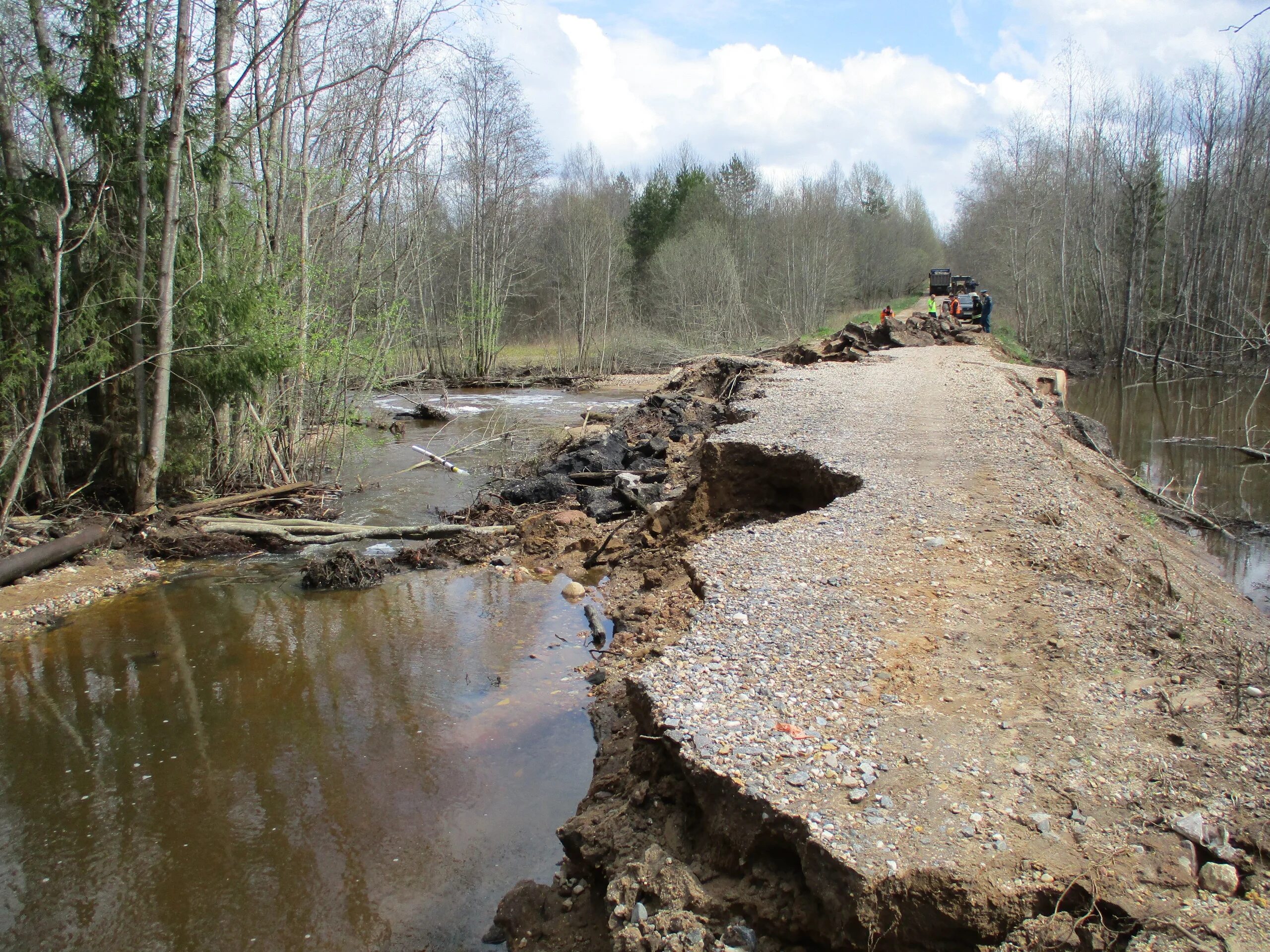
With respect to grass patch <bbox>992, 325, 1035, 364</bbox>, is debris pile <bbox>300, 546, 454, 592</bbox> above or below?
below

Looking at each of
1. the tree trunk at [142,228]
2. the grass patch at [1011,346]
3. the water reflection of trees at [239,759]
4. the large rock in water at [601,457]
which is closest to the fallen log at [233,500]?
the tree trunk at [142,228]

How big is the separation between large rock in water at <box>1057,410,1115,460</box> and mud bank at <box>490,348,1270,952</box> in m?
8.01

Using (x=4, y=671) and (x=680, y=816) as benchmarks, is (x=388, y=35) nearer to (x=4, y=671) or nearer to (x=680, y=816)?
(x=4, y=671)

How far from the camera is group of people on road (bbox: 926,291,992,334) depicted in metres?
27.5

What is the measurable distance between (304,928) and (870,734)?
2848 mm

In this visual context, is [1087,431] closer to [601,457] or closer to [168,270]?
[601,457]

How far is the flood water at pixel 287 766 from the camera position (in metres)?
4.03

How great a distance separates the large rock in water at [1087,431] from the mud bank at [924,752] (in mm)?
8015

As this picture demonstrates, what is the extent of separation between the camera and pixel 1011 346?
2892 centimetres

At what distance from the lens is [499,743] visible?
550 cm

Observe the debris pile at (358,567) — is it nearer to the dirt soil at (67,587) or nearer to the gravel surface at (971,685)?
the dirt soil at (67,587)

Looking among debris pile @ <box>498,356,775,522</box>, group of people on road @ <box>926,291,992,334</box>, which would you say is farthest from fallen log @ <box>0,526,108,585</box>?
group of people on road @ <box>926,291,992,334</box>

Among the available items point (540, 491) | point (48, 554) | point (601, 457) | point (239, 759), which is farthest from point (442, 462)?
point (239, 759)

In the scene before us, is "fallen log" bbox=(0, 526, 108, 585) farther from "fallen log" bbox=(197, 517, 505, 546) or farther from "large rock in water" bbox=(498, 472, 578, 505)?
"large rock in water" bbox=(498, 472, 578, 505)
